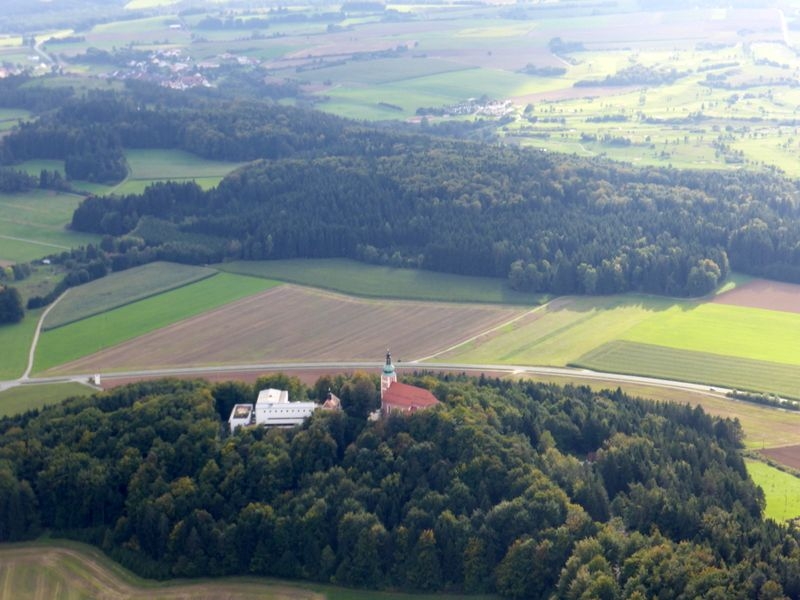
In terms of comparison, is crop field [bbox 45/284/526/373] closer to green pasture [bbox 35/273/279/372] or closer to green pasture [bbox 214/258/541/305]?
green pasture [bbox 35/273/279/372]

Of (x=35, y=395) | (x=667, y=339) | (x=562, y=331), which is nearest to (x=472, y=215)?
(x=562, y=331)

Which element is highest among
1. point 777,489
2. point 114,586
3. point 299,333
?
point 299,333

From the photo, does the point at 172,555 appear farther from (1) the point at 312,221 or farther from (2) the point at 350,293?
(1) the point at 312,221

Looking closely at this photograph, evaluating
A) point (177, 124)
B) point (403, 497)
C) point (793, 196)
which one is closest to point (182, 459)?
point (403, 497)

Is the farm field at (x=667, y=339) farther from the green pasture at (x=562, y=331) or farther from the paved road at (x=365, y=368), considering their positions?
the paved road at (x=365, y=368)

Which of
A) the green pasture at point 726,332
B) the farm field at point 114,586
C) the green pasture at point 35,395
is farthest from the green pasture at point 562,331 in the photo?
the farm field at point 114,586

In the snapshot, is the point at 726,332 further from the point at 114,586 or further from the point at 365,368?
the point at 114,586

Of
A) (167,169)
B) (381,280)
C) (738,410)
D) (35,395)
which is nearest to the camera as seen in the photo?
(738,410)
